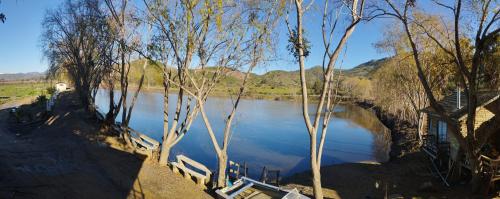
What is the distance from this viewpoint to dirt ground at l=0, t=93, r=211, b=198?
11969mm

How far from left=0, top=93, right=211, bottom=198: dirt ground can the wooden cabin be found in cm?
1218

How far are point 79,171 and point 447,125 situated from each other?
15.2 m

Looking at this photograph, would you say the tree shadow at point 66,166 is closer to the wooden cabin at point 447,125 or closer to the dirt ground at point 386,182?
the dirt ground at point 386,182

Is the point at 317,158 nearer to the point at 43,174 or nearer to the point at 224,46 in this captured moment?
the point at 224,46

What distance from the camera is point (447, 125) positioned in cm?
1552

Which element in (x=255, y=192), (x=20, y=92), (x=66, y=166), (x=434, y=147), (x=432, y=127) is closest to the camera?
(x=255, y=192)

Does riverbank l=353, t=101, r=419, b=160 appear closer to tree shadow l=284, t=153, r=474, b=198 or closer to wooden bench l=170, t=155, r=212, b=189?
tree shadow l=284, t=153, r=474, b=198

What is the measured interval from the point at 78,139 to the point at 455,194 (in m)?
18.8

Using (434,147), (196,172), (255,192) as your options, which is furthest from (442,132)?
(196,172)

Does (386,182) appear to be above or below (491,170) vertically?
below

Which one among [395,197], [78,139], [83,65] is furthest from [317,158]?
[83,65]

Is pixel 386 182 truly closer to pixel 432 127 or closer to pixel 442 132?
pixel 442 132

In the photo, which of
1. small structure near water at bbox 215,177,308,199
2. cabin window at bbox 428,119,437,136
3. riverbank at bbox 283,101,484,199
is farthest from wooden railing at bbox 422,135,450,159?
small structure near water at bbox 215,177,308,199

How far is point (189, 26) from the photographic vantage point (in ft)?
49.0
